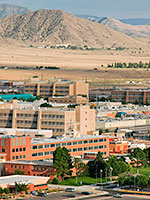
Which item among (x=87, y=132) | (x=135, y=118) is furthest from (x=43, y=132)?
(x=135, y=118)

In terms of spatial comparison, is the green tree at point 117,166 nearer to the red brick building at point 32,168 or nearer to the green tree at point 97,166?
the green tree at point 97,166

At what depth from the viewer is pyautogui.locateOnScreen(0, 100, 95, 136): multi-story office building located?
117 metres

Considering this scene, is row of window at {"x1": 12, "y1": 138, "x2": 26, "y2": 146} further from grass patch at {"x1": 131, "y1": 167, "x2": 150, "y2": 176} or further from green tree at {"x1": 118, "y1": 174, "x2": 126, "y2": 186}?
green tree at {"x1": 118, "y1": 174, "x2": 126, "y2": 186}

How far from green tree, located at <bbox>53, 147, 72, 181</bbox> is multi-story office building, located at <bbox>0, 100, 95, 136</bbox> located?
27.9 meters

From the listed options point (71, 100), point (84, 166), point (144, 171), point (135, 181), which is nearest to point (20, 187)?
point (135, 181)

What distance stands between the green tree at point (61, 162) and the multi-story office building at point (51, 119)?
91.7 feet

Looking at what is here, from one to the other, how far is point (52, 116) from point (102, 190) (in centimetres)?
3942

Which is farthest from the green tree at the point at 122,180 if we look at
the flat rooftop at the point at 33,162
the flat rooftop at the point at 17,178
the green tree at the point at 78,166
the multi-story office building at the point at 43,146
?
the multi-story office building at the point at 43,146

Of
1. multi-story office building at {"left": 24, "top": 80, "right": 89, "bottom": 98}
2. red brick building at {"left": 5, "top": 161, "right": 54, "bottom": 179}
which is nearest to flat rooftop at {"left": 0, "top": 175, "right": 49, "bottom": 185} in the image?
red brick building at {"left": 5, "top": 161, "right": 54, "bottom": 179}

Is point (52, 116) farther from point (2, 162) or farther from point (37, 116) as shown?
point (2, 162)

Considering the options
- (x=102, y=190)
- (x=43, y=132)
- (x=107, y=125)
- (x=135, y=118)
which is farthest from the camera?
(x=135, y=118)

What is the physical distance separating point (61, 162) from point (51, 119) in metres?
34.1

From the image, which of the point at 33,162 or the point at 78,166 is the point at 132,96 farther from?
the point at 33,162

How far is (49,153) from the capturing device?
3693 inches
